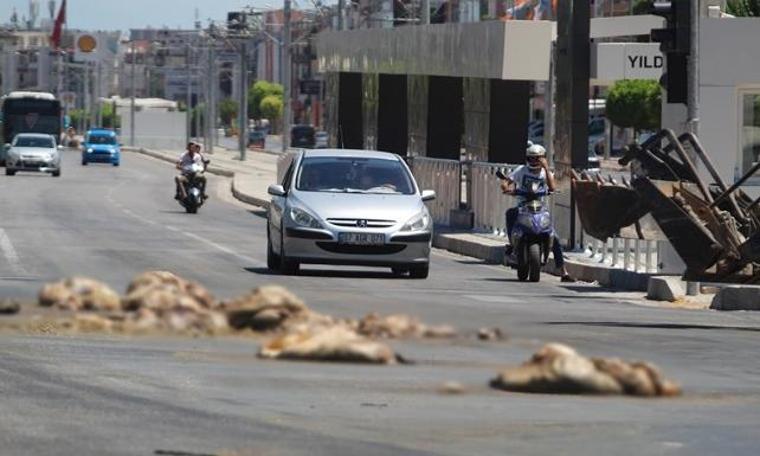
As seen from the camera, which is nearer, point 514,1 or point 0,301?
point 0,301

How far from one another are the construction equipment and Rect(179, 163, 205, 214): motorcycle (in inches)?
1134

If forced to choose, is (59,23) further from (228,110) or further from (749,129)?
(228,110)

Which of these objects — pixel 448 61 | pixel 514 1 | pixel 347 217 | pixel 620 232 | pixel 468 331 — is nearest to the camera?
pixel 468 331

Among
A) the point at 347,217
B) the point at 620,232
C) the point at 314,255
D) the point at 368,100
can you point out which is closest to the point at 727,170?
the point at 347,217

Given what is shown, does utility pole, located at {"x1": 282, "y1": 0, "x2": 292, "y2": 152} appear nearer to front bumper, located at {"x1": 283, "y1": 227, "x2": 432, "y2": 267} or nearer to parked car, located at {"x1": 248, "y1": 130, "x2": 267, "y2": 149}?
front bumper, located at {"x1": 283, "y1": 227, "x2": 432, "y2": 267}

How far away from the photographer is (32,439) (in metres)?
5.44

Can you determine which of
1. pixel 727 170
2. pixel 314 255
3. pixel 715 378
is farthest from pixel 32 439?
pixel 727 170

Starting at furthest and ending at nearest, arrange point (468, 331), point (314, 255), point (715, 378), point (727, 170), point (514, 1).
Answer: point (514, 1) < point (727, 170) < point (314, 255) < point (715, 378) < point (468, 331)

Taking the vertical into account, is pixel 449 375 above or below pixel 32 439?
above

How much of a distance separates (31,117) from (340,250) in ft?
227

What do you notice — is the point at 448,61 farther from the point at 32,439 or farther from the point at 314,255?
the point at 32,439

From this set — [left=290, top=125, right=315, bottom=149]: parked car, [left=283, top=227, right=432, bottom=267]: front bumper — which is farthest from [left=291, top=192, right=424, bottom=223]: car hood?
[left=290, top=125, right=315, bottom=149]: parked car

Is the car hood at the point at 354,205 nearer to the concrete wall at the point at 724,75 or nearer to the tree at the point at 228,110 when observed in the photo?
the concrete wall at the point at 724,75

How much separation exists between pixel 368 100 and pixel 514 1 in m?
6.34
